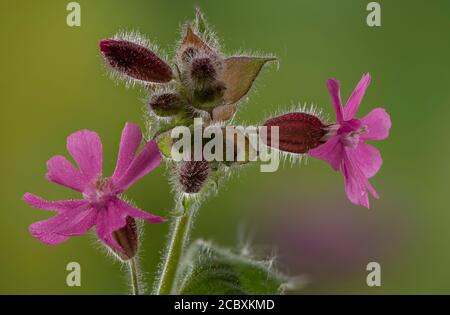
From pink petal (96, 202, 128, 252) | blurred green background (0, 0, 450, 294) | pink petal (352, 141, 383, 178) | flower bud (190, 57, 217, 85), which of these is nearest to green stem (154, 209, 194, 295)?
pink petal (96, 202, 128, 252)

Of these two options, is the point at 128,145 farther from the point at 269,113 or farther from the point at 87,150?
the point at 269,113

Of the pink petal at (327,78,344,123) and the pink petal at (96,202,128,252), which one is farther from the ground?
the pink petal at (327,78,344,123)

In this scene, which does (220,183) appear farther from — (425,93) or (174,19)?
(425,93)

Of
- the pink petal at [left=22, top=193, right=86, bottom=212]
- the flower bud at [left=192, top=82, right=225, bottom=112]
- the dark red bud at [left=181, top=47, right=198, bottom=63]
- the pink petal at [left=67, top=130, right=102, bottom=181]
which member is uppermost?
the dark red bud at [left=181, top=47, right=198, bottom=63]

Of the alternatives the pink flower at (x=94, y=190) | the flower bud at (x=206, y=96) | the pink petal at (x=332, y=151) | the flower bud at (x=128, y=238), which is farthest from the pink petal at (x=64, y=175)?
the pink petal at (x=332, y=151)

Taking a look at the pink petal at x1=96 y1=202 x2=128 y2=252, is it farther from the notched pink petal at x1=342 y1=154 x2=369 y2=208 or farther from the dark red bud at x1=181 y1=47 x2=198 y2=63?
the notched pink petal at x1=342 y1=154 x2=369 y2=208

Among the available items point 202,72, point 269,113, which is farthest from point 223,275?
point 269,113

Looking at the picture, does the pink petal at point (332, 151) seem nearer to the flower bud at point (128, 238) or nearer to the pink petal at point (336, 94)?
the pink petal at point (336, 94)

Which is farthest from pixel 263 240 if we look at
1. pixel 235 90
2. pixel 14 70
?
pixel 235 90
